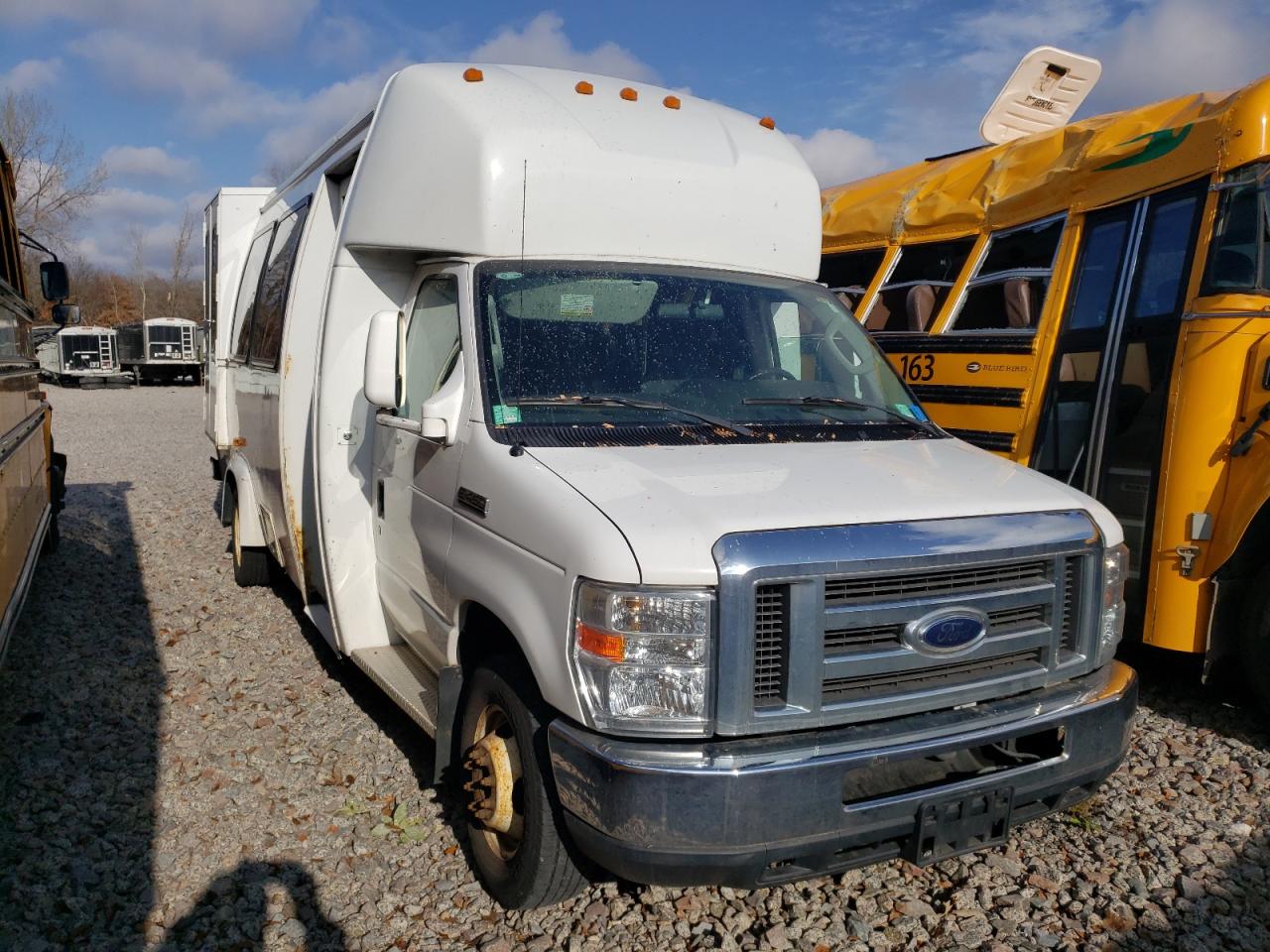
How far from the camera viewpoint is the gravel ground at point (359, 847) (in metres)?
3.64

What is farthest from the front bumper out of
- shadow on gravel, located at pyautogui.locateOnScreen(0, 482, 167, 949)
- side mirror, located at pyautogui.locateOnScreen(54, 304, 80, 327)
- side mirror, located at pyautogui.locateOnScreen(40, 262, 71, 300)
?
side mirror, located at pyautogui.locateOnScreen(54, 304, 80, 327)

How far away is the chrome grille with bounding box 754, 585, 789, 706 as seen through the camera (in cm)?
299

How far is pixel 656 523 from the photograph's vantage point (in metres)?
3.01

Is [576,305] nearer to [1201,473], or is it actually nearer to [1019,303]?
[1201,473]

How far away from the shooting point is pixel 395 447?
4.63 meters

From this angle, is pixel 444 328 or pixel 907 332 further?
pixel 907 332

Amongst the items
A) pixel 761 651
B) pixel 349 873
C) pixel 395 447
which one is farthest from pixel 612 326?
pixel 349 873

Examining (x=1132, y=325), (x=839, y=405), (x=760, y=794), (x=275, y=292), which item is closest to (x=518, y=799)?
(x=760, y=794)

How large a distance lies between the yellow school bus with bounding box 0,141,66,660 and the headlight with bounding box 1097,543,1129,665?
4.68 m

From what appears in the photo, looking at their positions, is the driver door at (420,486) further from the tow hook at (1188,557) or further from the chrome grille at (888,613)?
the tow hook at (1188,557)

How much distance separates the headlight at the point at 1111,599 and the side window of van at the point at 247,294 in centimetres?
575

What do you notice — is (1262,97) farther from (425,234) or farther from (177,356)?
(177,356)

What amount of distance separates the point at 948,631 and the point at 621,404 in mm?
1440

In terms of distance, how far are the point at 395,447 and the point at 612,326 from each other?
3.84 ft
